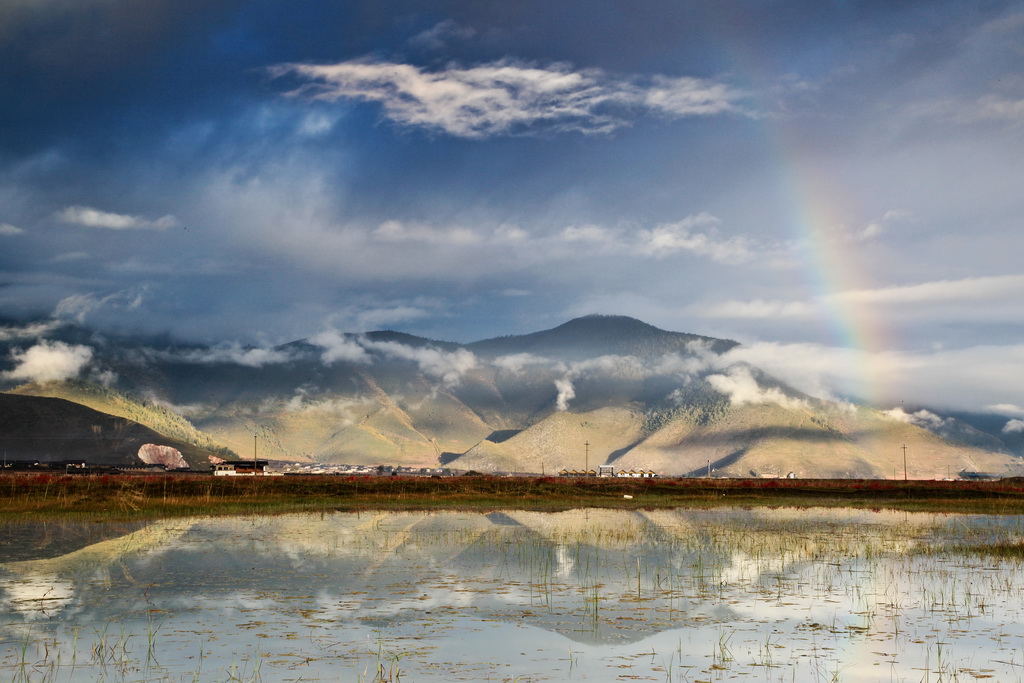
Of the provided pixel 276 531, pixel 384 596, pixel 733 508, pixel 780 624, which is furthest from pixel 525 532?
pixel 733 508

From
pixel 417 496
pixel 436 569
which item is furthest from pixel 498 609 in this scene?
pixel 417 496

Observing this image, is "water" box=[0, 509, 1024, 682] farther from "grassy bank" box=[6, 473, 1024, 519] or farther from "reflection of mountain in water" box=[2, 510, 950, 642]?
"grassy bank" box=[6, 473, 1024, 519]

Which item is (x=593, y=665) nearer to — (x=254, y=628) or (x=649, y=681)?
(x=649, y=681)

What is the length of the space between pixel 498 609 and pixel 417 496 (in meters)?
57.3

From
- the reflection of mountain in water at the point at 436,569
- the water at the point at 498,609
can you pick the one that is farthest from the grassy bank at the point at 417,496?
the water at the point at 498,609

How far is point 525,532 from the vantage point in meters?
43.1

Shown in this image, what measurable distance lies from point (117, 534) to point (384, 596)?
20964 millimetres

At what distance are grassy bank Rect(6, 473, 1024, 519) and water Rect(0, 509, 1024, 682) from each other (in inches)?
752

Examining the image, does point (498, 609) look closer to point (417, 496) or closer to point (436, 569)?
point (436, 569)

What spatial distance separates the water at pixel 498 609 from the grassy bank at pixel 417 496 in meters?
19.1

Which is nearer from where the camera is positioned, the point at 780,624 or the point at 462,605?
the point at 780,624

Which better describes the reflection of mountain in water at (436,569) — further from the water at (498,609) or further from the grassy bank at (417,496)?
the grassy bank at (417,496)

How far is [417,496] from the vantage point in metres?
77.9

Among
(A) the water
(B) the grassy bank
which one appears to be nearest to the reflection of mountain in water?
(A) the water
